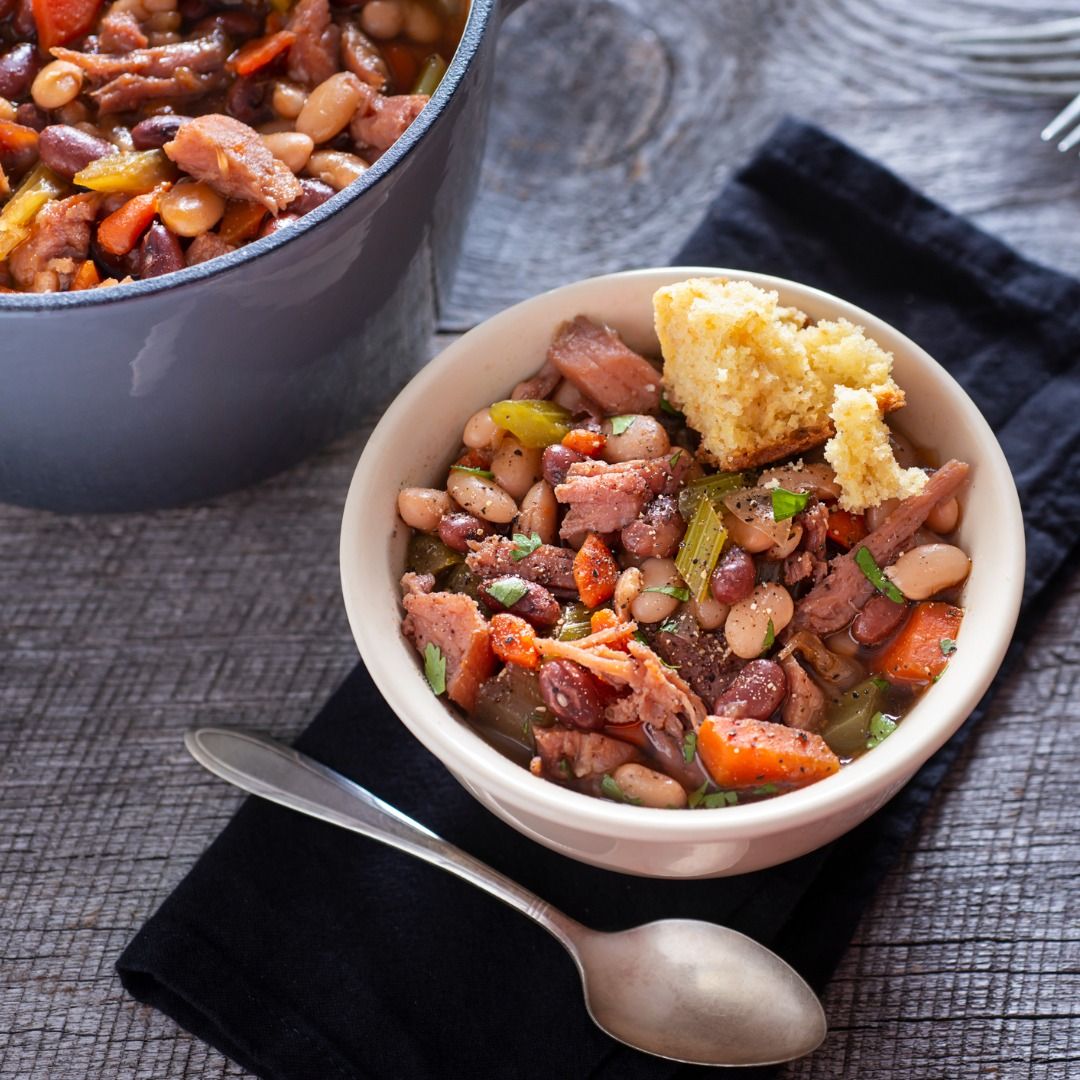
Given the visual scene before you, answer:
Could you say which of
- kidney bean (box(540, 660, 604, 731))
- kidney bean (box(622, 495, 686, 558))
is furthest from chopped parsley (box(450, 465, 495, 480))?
kidney bean (box(540, 660, 604, 731))

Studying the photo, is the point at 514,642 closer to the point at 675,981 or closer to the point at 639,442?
the point at 639,442

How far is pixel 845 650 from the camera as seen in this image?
6.38 feet

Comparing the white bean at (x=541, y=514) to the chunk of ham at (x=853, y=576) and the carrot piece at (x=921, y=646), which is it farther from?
the carrot piece at (x=921, y=646)

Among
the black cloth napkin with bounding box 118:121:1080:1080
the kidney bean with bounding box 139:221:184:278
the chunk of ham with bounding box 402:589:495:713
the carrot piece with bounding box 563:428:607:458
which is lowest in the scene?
the black cloth napkin with bounding box 118:121:1080:1080

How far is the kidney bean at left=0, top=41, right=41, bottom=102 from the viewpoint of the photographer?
2.05 metres

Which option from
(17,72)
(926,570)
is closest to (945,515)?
Answer: (926,570)

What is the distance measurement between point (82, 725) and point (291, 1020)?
67cm

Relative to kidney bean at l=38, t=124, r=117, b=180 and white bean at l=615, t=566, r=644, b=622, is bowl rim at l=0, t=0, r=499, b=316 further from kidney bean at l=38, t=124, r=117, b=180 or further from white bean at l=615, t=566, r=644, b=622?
white bean at l=615, t=566, r=644, b=622

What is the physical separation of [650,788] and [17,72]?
4.92 feet

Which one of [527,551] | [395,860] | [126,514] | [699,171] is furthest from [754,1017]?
[699,171]

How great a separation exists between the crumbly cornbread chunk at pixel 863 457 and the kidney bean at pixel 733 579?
19 centimetres

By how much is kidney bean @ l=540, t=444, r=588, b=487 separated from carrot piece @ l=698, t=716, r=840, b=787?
45cm

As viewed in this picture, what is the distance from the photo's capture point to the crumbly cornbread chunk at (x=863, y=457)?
73.0 inches

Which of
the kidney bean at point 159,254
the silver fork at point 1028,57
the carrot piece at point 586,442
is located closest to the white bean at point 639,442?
the carrot piece at point 586,442
